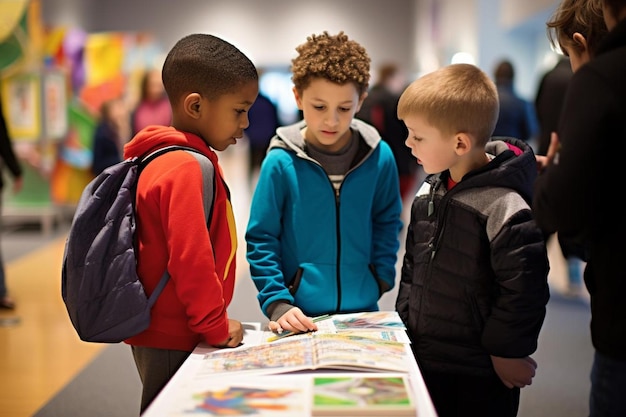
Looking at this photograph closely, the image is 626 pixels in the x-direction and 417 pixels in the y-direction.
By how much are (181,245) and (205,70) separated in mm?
456

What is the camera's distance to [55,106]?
25.8 ft

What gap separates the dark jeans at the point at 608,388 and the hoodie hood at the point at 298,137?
0.98m

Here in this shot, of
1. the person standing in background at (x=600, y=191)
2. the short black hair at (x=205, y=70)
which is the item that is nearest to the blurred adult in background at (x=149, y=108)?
the short black hair at (x=205, y=70)

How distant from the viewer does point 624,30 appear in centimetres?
139

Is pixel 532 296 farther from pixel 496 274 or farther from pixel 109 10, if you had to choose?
pixel 109 10

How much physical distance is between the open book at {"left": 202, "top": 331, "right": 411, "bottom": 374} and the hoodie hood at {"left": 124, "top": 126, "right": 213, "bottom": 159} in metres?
0.50

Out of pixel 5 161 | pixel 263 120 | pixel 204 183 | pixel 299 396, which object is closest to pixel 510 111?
pixel 5 161

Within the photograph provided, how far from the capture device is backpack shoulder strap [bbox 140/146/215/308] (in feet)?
5.59

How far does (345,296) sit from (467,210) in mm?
550

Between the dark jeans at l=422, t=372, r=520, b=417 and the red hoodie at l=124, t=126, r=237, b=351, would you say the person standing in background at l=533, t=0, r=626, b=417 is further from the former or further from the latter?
the red hoodie at l=124, t=126, r=237, b=351

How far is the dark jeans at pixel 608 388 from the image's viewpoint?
1.47 metres

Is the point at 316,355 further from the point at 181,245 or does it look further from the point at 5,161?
the point at 5,161

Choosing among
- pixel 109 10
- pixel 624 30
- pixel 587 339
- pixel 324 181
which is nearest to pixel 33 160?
pixel 587 339

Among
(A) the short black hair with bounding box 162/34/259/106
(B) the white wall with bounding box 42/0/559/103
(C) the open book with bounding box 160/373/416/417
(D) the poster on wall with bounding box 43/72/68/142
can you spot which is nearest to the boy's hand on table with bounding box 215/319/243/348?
(C) the open book with bounding box 160/373/416/417
